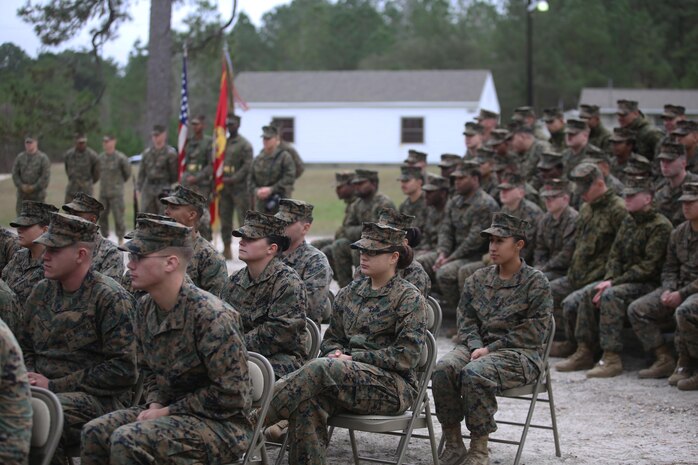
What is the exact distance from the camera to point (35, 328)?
5223 mm

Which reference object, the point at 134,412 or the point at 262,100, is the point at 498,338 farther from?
the point at 262,100

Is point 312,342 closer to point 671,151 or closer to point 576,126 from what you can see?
point 671,151

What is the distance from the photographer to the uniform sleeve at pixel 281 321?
5828 millimetres

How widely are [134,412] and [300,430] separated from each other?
0.95 meters

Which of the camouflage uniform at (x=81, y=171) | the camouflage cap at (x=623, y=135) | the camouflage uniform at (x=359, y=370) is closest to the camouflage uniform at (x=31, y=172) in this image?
the camouflage uniform at (x=81, y=171)

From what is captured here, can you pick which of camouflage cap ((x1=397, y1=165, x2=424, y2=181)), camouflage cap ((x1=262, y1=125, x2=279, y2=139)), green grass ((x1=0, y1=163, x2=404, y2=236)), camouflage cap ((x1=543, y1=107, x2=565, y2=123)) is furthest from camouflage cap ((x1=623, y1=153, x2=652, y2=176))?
green grass ((x1=0, y1=163, x2=404, y2=236))

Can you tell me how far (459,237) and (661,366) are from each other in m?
2.93

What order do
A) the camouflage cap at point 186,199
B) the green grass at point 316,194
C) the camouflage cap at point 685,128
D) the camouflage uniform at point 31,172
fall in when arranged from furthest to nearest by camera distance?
the camouflage uniform at point 31,172 < the green grass at point 316,194 < the camouflage cap at point 685,128 < the camouflage cap at point 186,199

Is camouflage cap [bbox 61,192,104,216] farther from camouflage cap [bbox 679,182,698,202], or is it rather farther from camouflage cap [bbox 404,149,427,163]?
camouflage cap [bbox 404,149,427,163]

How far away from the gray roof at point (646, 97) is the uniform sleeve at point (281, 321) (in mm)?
37971

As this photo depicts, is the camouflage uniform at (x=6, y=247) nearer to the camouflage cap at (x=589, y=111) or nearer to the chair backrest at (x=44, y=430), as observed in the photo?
the chair backrest at (x=44, y=430)

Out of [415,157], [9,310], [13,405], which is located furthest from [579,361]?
[13,405]

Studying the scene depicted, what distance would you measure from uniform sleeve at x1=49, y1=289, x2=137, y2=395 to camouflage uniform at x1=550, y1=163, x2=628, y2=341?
518 centimetres

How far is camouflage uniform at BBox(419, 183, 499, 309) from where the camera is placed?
1048 centimetres
